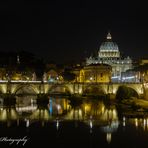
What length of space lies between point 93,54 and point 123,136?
301ft

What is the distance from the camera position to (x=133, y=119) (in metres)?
35.3

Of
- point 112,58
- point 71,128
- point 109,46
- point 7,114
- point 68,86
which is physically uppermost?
point 109,46

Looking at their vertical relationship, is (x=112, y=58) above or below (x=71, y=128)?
above

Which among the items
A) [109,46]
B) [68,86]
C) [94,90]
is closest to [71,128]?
[68,86]

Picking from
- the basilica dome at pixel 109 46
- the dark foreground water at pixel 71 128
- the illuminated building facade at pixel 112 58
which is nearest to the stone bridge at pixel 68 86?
the dark foreground water at pixel 71 128

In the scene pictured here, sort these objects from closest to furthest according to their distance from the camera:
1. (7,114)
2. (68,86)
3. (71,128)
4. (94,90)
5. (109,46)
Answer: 1. (71,128)
2. (7,114)
3. (68,86)
4. (94,90)
5. (109,46)

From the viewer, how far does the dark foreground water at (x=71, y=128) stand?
26.7 metres

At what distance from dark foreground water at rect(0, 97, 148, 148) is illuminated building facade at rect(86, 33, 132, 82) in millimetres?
65816

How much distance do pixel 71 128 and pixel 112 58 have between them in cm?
8524

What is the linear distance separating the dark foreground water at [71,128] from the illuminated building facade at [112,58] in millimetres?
65816

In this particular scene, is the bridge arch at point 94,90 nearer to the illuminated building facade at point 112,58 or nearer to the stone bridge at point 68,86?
the stone bridge at point 68,86

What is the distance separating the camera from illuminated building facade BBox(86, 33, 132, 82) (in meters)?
111

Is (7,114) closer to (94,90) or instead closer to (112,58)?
(94,90)

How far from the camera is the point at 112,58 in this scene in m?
116
